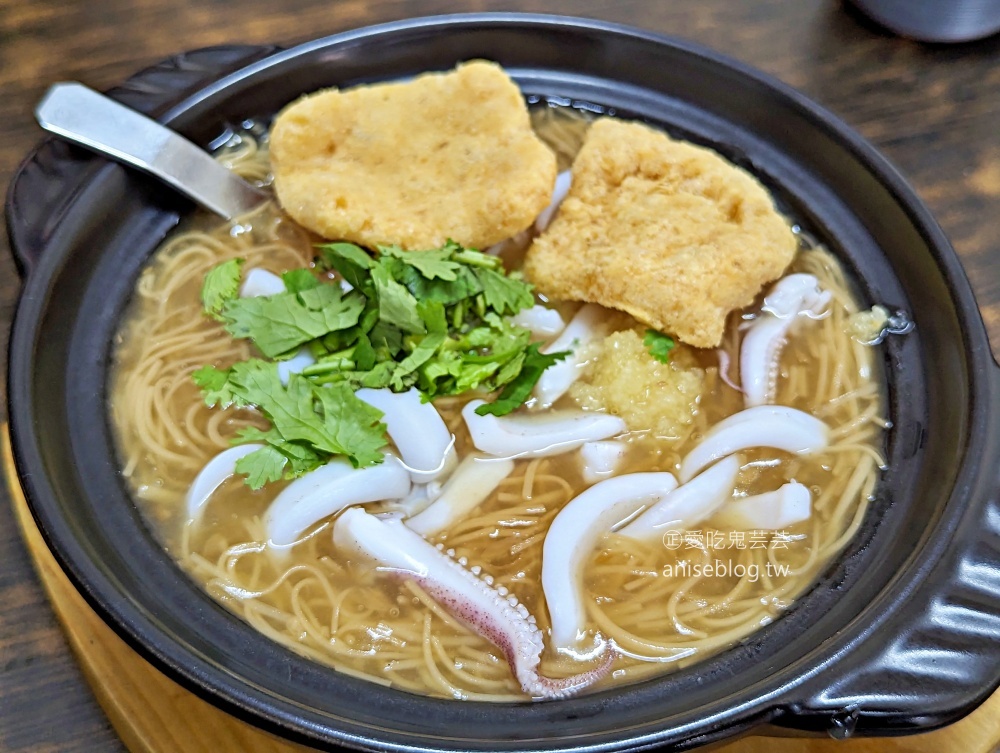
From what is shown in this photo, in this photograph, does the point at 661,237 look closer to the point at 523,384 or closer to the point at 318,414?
the point at 523,384

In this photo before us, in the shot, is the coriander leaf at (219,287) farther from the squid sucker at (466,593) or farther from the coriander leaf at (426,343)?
the squid sucker at (466,593)

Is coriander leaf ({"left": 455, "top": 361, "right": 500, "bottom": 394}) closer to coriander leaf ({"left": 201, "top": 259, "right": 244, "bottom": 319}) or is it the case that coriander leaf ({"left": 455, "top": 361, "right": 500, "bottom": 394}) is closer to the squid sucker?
the squid sucker

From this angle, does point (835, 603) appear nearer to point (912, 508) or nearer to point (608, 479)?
point (912, 508)

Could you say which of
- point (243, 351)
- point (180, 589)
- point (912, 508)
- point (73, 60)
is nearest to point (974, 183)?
point (912, 508)

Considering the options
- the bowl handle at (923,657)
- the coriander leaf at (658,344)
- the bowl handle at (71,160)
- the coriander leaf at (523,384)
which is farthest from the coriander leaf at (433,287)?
the bowl handle at (923,657)

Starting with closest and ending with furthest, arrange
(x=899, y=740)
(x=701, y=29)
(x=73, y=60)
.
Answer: (x=899, y=740), (x=73, y=60), (x=701, y=29)
